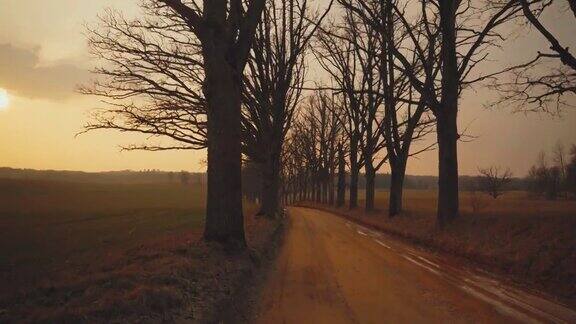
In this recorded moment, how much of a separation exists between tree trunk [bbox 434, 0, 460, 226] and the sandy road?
4229 millimetres

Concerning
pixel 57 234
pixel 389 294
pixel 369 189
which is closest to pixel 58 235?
pixel 57 234

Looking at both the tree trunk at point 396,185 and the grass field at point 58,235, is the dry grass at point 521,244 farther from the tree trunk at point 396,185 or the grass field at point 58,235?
the grass field at point 58,235

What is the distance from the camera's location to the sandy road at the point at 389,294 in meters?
6.29

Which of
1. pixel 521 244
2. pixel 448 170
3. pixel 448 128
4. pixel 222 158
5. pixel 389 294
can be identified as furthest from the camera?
pixel 448 128

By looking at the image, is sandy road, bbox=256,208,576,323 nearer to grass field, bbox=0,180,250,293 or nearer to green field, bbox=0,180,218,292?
grass field, bbox=0,180,250,293

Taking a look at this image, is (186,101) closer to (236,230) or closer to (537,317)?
(236,230)

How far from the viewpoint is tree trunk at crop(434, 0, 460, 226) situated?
51.3 ft

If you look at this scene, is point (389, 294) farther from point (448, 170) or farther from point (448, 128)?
point (448, 128)

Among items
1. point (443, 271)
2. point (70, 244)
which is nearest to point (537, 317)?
point (443, 271)

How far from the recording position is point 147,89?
16.5m

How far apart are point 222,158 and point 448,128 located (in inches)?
366

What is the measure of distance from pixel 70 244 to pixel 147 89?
472 inches

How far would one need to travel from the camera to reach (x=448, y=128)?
53.1ft

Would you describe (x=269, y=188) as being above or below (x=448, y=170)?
below
